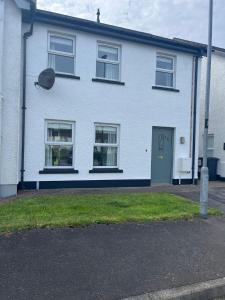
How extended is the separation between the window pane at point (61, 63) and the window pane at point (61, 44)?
0.83ft

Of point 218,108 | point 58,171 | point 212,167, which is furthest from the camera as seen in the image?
point 218,108

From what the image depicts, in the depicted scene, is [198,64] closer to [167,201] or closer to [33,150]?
[167,201]

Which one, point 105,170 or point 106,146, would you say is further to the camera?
point 106,146

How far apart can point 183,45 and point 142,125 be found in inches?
142


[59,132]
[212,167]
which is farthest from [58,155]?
[212,167]

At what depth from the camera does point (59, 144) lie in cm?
1081

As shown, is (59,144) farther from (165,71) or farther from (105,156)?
(165,71)

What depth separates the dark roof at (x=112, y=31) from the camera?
401 inches

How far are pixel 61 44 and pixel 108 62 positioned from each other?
70.6 inches

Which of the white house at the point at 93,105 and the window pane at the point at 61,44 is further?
the window pane at the point at 61,44

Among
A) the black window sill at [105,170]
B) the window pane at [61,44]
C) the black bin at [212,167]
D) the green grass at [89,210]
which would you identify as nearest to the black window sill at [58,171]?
the black window sill at [105,170]

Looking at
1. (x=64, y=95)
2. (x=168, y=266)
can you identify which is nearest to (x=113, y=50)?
(x=64, y=95)

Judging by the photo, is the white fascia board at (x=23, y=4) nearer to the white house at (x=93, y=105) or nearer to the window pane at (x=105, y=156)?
the white house at (x=93, y=105)

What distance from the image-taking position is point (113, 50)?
38.3 ft
